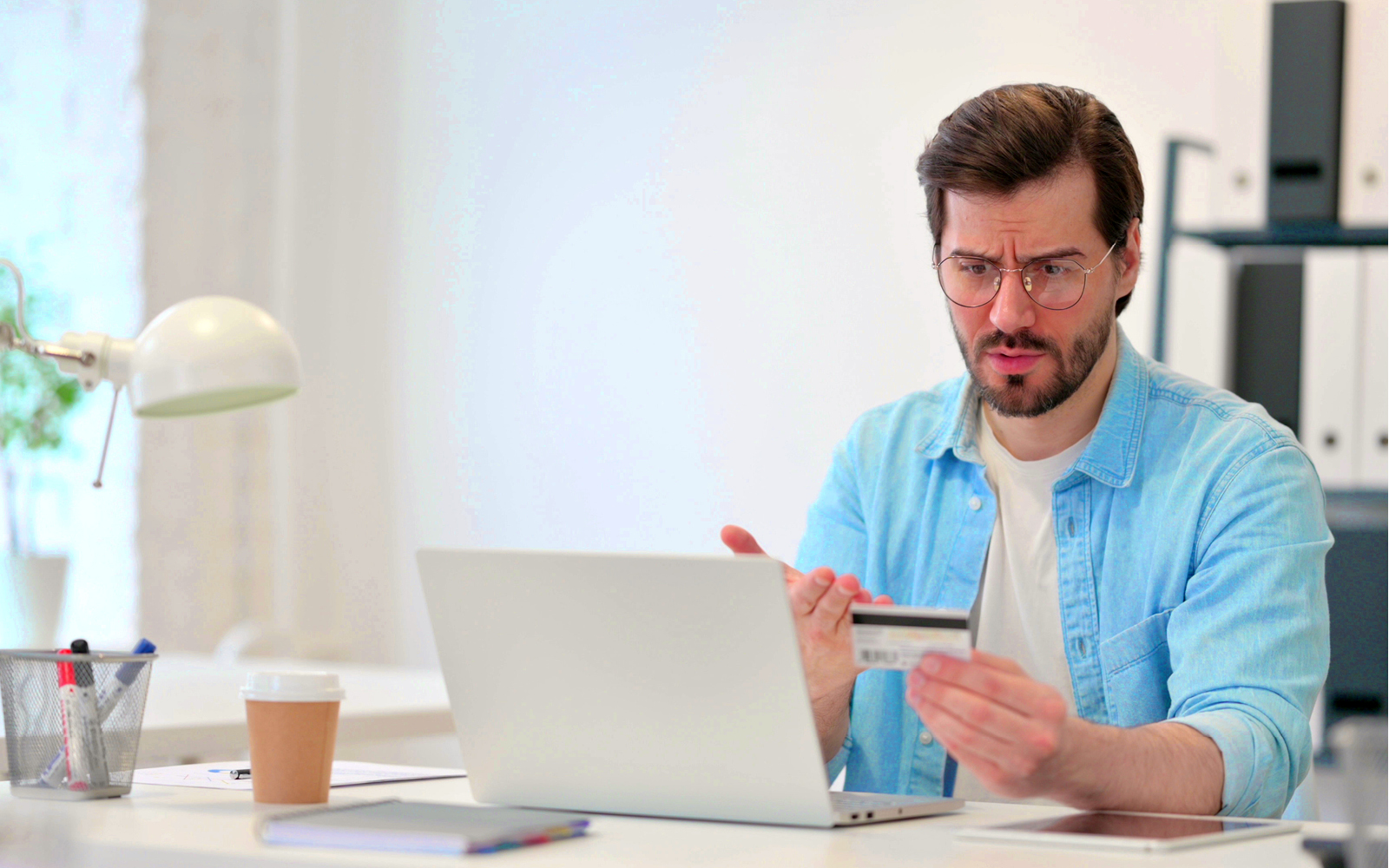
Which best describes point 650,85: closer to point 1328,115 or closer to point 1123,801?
point 1328,115

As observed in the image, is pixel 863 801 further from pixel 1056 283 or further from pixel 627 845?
pixel 1056 283

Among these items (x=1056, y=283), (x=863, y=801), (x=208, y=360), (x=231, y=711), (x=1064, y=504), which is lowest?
(x=231, y=711)

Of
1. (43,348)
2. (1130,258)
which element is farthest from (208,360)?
(1130,258)

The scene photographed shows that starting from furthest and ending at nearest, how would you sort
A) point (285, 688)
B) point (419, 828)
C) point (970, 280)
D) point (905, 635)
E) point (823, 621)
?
point (970, 280), point (823, 621), point (285, 688), point (905, 635), point (419, 828)

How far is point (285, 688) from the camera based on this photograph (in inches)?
45.3

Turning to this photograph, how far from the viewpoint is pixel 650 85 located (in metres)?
3.68

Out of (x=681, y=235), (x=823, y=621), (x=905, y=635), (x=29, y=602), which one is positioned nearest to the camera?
(x=905, y=635)

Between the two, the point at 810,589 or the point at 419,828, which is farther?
the point at 810,589

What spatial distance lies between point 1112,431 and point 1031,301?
0.55ft

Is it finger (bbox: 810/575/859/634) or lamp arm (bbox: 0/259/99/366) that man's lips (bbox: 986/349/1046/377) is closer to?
finger (bbox: 810/575/859/634)

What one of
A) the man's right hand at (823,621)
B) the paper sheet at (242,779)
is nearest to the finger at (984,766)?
the man's right hand at (823,621)

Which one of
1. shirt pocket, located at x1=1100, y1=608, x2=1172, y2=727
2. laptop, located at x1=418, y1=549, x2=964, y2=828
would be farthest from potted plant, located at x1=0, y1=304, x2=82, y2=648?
shirt pocket, located at x1=1100, y1=608, x2=1172, y2=727

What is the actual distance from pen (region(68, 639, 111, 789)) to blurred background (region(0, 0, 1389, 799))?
1849 mm

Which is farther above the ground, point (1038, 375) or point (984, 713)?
point (1038, 375)
